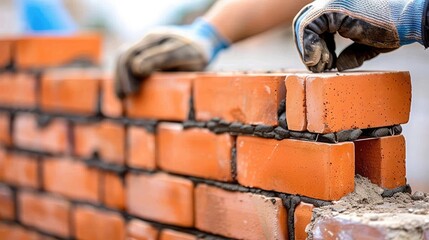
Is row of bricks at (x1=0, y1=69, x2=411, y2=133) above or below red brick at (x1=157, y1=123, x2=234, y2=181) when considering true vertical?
above

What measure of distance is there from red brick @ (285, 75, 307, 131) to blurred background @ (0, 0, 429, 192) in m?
0.54

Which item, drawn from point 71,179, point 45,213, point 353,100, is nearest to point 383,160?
point 353,100

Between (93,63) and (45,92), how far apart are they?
0.37 metres

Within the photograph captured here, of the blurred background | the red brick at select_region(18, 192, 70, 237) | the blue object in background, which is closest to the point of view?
the red brick at select_region(18, 192, 70, 237)

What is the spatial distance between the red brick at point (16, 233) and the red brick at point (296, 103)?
4.22 feet

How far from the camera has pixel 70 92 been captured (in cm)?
225

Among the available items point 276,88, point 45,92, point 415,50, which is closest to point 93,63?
point 45,92

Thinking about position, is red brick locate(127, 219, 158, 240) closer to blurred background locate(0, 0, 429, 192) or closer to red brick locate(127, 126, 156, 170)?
red brick locate(127, 126, 156, 170)

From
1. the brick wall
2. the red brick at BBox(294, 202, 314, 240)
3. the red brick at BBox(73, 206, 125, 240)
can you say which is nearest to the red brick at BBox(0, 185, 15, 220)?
the brick wall

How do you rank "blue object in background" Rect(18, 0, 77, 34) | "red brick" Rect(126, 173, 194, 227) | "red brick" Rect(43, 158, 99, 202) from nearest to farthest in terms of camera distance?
"red brick" Rect(126, 173, 194, 227) < "red brick" Rect(43, 158, 99, 202) < "blue object in background" Rect(18, 0, 77, 34)

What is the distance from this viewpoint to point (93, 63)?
270cm

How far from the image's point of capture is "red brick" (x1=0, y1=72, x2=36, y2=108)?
2459 millimetres

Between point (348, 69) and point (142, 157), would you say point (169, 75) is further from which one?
point (348, 69)

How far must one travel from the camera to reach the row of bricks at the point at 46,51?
2.52 metres
